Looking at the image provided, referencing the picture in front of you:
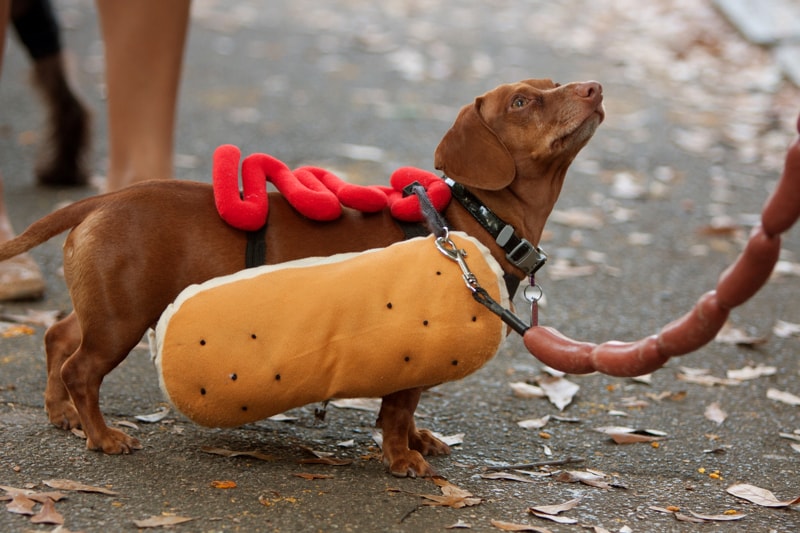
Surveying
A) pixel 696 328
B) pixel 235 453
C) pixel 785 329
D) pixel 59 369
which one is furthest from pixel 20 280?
pixel 785 329

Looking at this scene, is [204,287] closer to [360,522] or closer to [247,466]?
[247,466]

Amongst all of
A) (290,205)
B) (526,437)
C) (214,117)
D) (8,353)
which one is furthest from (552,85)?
(214,117)

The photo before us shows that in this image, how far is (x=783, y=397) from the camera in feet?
11.3

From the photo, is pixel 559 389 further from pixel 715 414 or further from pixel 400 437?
pixel 400 437

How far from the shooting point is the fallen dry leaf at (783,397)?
3414 mm

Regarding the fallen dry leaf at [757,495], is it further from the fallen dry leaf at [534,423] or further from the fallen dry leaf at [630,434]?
the fallen dry leaf at [534,423]

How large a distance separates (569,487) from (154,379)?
4.51 ft

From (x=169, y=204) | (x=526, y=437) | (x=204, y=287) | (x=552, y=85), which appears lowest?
(x=526, y=437)

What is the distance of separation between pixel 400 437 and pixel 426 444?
0.18 meters

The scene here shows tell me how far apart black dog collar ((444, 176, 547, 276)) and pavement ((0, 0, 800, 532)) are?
569 millimetres

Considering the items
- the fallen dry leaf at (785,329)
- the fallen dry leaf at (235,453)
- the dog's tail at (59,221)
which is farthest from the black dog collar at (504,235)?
the fallen dry leaf at (785,329)

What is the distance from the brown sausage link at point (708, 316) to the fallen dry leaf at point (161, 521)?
3.05 feet

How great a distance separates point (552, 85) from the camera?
116 inches

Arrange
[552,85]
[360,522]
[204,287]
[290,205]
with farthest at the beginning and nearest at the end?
[552,85] → [290,205] → [204,287] → [360,522]
